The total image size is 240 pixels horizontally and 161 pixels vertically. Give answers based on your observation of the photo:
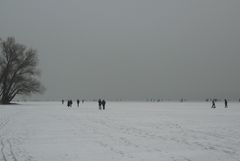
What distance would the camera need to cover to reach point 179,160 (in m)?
9.10

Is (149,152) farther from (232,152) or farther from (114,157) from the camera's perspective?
(232,152)

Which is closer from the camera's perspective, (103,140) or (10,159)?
(10,159)

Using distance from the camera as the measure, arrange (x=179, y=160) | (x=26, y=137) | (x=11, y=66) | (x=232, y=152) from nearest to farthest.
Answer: (x=179, y=160), (x=232, y=152), (x=26, y=137), (x=11, y=66)

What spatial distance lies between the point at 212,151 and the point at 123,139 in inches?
163

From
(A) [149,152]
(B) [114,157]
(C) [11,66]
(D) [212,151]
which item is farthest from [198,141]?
(C) [11,66]

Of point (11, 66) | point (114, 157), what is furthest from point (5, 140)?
point (11, 66)

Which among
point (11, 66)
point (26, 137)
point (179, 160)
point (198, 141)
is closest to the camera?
point (179, 160)

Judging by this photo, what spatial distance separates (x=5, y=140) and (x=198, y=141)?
786 cm

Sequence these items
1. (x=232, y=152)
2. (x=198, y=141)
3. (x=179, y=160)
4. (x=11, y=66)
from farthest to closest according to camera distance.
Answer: (x=11, y=66), (x=198, y=141), (x=232, y=152), (x=179, y=160)

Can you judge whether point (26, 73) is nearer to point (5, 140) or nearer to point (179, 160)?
point (5, 140)

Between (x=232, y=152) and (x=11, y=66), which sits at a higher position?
(x=11, y=66)

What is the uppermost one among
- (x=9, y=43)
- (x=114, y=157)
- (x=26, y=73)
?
(x=9, y=43)

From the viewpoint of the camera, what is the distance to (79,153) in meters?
10.4

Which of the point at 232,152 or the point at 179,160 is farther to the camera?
the point at 232,152
